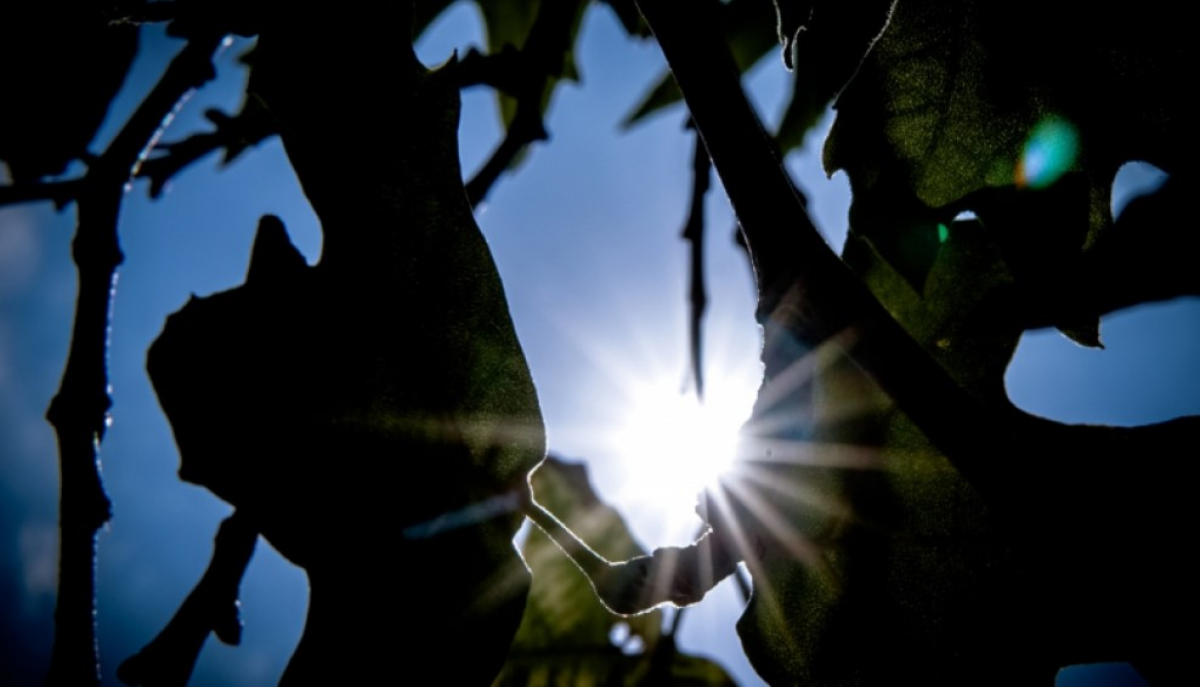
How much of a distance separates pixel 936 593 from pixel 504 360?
40cm

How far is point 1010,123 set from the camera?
24.7 inches

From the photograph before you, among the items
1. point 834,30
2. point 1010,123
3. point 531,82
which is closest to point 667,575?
point 834,30

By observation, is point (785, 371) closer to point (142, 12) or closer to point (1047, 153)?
point (1047, 153)

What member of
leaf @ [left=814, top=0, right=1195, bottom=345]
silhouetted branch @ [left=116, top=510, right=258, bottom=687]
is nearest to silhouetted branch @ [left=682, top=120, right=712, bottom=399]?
leaf @ [left=814, top=0, right=1195, bottom=345]

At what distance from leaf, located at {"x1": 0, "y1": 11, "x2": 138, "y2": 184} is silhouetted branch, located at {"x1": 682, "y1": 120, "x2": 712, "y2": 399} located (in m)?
0.78

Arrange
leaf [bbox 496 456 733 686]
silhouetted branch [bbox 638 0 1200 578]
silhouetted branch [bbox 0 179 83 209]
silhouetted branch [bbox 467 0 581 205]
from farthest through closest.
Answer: leaf [bbox 496 456 733 686]
silhouetted branch [bbox 467 0 581 205]
silhouetted branch [bbox 0 179 83 209]
silhouetted branch [bbox 638 0 1200 578]

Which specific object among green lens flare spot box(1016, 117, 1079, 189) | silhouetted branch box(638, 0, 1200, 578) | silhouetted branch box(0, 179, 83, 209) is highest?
silhouetted branch box(0, 179, 83, 209)

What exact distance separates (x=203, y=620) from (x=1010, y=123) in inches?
30.9

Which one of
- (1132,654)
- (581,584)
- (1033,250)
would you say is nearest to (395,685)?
(1132,654)

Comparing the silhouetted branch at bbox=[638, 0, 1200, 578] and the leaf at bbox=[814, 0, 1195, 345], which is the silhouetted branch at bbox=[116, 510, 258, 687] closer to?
the silhouetted branch at bbox=[638, 0, 1200, 578]

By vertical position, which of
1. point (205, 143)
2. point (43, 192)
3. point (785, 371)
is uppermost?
point (205, 143)

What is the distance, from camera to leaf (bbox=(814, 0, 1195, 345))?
606 mm

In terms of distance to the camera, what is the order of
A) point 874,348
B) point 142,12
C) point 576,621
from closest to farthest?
point 874,348 < point 142,12 < point 576,621

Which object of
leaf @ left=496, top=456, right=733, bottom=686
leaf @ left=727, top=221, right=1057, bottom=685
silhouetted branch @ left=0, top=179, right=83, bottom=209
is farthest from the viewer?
leaf @ left=496, top=456, right=733, bottom=686
